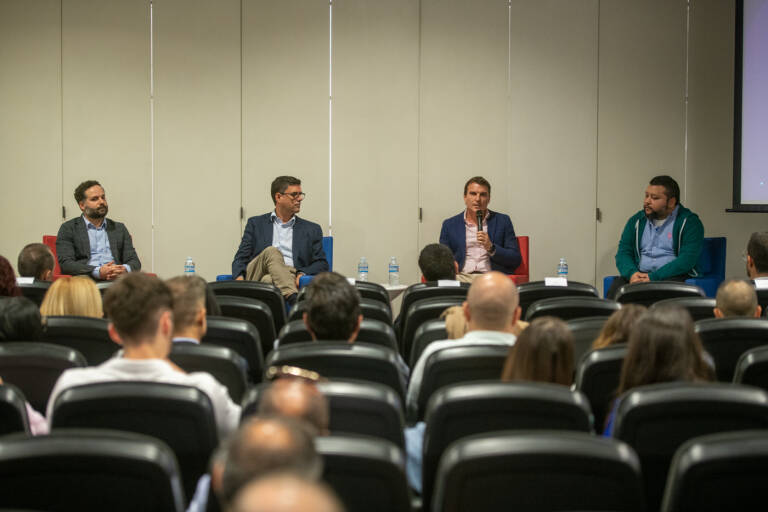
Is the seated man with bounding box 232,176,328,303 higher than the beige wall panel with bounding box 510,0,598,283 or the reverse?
the reverse

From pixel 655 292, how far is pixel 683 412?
110 inches

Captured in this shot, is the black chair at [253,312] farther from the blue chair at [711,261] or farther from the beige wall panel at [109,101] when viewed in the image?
the beige wall panel at [109,101]

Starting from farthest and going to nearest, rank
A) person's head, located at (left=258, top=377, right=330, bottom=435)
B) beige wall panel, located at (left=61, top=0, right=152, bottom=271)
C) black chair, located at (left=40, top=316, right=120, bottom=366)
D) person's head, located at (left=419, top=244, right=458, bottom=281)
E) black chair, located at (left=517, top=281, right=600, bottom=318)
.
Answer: beige wall panel, located at (left=61, top=0, right=152, bottom=271) → person's head, located at (left=419, top=244, right=458, bottom=281) → black chair, located at (left=517, top=281, right=600, bottom=318) → black chair, located at (left=40, top=316, right=120, bottom=366) → person's head, located at (left=258, top=377, right=330, bottom=435)

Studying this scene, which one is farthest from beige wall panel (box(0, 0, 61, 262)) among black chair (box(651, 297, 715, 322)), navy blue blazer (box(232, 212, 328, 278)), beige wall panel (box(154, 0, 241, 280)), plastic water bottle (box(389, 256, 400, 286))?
black chair (box(651, 297, 715, 322))

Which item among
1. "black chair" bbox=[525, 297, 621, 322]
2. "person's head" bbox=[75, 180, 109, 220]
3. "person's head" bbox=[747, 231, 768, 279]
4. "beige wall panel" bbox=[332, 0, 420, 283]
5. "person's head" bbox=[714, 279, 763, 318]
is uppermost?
"beige wall panel" bbox=[332, 0, 420, 283]

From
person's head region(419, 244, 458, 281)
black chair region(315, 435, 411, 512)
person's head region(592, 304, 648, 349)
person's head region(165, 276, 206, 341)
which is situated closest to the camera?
black chair region(315, 435, 411, 512)

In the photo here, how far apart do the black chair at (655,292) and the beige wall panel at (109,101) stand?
5.00 m

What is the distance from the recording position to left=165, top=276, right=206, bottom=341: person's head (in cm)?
320

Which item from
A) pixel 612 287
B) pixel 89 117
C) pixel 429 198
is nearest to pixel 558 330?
pixel 612 287

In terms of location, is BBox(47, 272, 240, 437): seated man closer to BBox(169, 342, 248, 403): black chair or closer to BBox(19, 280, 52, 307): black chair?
BBox(169, 342, 248, 403): black chair

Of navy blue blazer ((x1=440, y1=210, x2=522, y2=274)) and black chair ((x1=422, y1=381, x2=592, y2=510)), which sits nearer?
black chair ((x1=422, y1=381, x2=592, y2=510))

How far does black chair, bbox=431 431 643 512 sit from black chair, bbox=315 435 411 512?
0.11 metres

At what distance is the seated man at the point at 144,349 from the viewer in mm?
2543

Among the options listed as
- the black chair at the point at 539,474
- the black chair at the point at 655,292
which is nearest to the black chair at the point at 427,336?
the black chair at the point at 655,292
